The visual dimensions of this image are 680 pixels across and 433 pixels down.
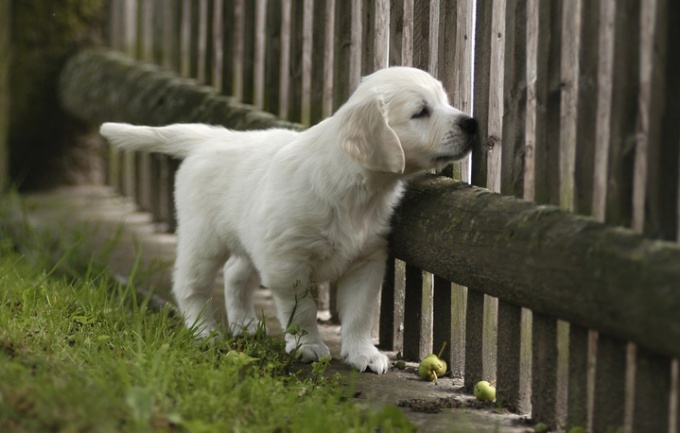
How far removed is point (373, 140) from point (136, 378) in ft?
4.14

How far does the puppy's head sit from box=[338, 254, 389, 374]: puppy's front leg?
54 cm

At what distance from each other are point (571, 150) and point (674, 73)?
0.66m

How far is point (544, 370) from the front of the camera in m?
3.62

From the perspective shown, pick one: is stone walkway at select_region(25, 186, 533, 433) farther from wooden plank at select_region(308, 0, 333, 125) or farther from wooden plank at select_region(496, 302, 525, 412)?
wooden plank at select_region(308, 0, 333, 125)

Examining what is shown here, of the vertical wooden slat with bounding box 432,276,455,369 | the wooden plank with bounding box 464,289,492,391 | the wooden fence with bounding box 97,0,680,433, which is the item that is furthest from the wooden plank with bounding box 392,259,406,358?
the wooden plank with bounding box 464,289,492,391

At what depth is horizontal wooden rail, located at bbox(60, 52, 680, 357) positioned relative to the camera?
286 cm

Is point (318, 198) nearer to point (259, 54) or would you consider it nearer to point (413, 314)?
point (413, 314)

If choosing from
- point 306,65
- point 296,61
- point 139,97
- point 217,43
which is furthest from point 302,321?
point 139,97

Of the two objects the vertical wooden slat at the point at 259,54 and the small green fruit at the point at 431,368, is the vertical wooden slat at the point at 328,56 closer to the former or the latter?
the vertical wooden slat at the point at 259,54

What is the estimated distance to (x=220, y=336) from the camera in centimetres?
447

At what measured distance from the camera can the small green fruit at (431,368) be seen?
422 cm

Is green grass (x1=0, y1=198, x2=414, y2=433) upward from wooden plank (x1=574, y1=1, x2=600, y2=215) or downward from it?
downward

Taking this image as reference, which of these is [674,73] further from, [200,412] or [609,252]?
[200,412]

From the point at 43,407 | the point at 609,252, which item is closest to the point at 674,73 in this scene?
the point at 609,252
